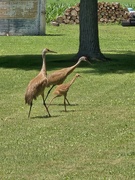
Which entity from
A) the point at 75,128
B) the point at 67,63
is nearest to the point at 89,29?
the point at 67,63

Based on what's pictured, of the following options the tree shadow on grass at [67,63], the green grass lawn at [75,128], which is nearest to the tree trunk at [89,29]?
the tree shadow on grass at [67,63]

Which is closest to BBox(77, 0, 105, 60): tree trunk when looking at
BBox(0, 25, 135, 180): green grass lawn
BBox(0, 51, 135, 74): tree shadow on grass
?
BBox(0, 51, 135, 74): tree shadow on grass

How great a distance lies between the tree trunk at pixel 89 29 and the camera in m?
24.2

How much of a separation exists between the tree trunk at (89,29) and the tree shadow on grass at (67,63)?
47 cm

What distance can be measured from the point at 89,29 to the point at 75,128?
12.2 meters

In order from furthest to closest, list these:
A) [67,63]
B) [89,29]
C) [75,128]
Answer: [89,29] → [67,63] → [75,128]

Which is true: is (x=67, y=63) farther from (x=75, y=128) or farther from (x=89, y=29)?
(x=75, y=128)

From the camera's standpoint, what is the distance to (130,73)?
69.4 ft

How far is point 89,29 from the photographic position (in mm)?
24375

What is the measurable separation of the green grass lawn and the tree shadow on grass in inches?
1.2

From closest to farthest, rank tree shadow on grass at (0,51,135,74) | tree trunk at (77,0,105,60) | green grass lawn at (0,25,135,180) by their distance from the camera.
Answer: green grass lawn at (0,25,135,180) < tree shadow on grass at (0,51,135,74) < tree trunk at (77,0,105,60)

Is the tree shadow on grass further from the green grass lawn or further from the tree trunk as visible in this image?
the tree trunk

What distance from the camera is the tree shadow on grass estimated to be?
72.9 feet

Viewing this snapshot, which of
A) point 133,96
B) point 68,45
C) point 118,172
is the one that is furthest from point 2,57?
point 118,172
